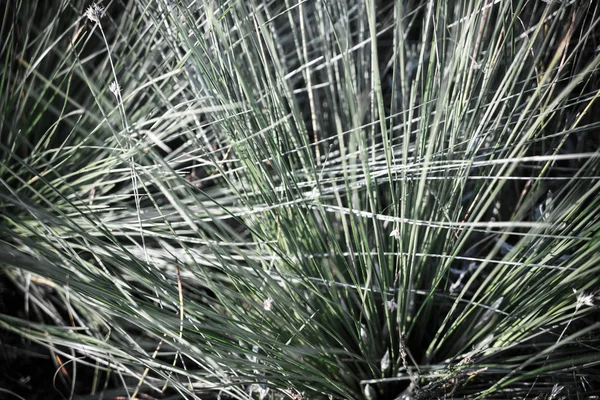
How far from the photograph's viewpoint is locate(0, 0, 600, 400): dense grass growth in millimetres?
648

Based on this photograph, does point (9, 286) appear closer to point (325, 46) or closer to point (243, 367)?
point (243, 367)

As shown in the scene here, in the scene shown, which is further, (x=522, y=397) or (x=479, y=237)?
(x=479, y=237)

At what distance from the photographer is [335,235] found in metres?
0.85

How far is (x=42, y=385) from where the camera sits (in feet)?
3.43

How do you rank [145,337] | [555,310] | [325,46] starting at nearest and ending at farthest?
1. [555,310]
2. [325,46]
3. [145,337]

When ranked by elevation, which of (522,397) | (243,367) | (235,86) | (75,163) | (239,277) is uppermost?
(235,86)

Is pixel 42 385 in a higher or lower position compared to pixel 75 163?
lower

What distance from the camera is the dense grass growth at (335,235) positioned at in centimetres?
65

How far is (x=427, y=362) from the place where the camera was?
0.79 m

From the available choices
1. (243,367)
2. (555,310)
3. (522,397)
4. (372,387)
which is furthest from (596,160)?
(243,367)

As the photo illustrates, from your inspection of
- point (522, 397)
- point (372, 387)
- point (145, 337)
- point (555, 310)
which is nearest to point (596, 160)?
point (555, 310)

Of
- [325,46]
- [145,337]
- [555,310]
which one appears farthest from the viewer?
[145,337]

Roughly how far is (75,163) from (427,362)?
2.53ft

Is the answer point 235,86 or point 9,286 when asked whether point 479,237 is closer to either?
point 235,86
